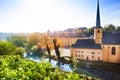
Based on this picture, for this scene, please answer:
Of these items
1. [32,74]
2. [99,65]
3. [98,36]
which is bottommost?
[99,65]

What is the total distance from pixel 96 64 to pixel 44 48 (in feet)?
24.9

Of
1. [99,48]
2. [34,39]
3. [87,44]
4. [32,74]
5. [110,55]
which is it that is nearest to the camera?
[32,74]

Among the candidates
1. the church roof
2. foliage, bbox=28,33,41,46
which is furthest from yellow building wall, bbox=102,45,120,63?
foliage, bbox=28,33,41,46

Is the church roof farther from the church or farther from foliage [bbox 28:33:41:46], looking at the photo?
foliage [bbox 28:33:41:46]

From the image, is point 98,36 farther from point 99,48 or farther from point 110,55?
point 110,55

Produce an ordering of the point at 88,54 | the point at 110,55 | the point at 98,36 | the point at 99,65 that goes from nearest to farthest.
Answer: the point at 99,65, the point at 110,55, the point at 88,54, the point at 98,36

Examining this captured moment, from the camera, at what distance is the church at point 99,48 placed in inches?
769

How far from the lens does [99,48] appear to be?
20297 millimetres

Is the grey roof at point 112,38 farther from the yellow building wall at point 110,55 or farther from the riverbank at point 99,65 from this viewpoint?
the riverbank at point 99,65

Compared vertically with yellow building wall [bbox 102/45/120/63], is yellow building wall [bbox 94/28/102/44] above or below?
above

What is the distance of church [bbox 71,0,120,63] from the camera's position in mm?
19531

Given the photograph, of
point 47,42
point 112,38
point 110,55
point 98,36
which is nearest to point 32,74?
point 110,55

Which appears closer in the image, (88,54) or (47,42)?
(88,54)

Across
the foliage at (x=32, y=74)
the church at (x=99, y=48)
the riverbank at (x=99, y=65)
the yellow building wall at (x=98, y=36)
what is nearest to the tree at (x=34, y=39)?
the church at (x=99, y=48)
